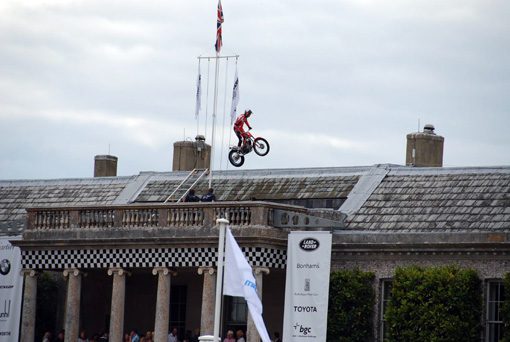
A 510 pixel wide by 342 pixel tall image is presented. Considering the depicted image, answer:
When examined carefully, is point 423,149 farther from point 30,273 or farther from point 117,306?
point 30,273

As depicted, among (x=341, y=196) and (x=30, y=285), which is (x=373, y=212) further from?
(x=30, y=285)

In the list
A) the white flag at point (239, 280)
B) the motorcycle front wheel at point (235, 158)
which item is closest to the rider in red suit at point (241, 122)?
the motorcycle front wheel at point (235, 158)

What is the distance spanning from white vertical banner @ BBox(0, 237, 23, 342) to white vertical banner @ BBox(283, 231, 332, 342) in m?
9.29

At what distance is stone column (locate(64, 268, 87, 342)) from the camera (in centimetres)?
4094

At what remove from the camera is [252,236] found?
38469mm

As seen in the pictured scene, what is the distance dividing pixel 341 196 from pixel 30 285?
→ 10.0m

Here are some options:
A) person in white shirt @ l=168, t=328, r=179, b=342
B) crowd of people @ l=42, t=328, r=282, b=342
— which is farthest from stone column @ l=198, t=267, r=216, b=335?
person in white shirt @ l=168, t=328, r=179, b=342

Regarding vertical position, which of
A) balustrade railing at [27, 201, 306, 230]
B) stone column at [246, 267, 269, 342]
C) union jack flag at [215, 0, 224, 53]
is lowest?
stone column at [246, 267, 269, 342]

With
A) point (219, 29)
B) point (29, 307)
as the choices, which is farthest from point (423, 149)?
point (29, 307)

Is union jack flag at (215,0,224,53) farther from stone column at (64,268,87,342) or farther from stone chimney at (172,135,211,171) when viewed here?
stone column at (64,268,87,342)

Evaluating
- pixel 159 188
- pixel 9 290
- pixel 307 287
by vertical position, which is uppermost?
pixel 159 188

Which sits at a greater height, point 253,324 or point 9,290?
point 9,290

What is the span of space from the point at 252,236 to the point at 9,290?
9068mm

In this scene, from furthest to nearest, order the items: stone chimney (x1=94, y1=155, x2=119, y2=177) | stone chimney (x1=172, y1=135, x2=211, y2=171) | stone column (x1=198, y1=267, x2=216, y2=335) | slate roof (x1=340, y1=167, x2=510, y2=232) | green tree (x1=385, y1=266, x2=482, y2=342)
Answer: stone chimney (x1=94, y1=155, x2=119, y2=177) < stone chimney (x1=172, y1=135, x2=211, y2=171) < stone column (x1=198, y1=267, x2=216, y2=335) < slate roof (x1=340, y1=167, x2=510, y2=232) < green tree (x1=385, y1=266, x2=482, y2=342)
